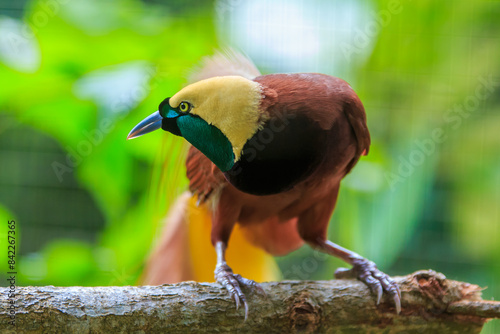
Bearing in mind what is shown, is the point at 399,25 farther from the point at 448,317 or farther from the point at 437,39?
the point at 448,317

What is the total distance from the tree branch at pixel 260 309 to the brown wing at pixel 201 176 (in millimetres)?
233

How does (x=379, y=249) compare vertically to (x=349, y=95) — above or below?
below

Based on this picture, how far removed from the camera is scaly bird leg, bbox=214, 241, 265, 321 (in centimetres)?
99

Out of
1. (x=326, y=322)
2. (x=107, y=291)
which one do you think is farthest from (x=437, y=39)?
(x=107, y=291)

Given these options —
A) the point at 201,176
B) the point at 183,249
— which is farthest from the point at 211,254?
the point at 201,176

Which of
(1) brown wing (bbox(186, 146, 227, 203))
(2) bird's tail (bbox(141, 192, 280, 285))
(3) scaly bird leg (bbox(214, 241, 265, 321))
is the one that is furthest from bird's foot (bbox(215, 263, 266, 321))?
(2) bird's tail (bbox(141, 192, 280, 285))

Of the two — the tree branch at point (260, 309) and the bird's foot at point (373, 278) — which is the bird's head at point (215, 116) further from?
the bird's foot at point (373, 278)

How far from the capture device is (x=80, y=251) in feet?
4.73

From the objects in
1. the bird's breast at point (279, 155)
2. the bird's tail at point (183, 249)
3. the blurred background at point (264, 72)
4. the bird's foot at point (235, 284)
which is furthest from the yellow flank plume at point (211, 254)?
the bird's breast at point (279, 155)

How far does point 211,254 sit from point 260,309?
451 mm

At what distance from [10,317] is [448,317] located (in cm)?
84

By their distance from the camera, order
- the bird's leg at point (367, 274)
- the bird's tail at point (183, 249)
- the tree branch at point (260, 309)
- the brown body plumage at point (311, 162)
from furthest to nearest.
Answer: the bird's tail at point (183, 249)
the bird's leg at point (367, 274)
the brown body plumage at point (311, 162)
the tree branch at point (260, 309)

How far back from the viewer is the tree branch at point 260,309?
87cm

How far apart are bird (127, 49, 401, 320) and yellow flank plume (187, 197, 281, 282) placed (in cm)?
20
